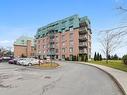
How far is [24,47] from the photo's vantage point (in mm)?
134500

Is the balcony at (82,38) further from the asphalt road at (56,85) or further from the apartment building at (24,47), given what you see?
the asphalt road at (56,85)

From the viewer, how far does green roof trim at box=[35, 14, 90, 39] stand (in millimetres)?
97250

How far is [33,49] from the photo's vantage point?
133 meters

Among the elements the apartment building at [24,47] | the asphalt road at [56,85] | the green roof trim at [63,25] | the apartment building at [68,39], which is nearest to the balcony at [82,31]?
the apartment building at [68,39]

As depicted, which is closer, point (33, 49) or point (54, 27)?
point (54, 27)

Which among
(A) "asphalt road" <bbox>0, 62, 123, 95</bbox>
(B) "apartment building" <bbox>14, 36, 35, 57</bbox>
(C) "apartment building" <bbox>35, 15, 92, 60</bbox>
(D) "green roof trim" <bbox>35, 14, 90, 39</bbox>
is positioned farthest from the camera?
(B) "apartment building" <bbox>14, 36, 35, 57</bbox>

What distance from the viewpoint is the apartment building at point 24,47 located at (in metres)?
132

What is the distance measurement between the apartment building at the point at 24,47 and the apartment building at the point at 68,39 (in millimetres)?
15675

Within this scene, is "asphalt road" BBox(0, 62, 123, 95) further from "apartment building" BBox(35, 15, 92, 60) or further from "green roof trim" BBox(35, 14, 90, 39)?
"green roof trim" BBox(35, 14, 90, 39)

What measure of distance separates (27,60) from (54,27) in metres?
61.1

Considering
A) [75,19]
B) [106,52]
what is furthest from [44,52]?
[106,52]

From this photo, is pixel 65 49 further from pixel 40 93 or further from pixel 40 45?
pixel 40 93

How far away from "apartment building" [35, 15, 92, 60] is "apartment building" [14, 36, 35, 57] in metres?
15.7

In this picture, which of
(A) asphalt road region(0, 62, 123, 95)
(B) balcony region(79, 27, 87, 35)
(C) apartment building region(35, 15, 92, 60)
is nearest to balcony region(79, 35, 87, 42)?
(C) apartment building region(35, 15, 92, 60)
